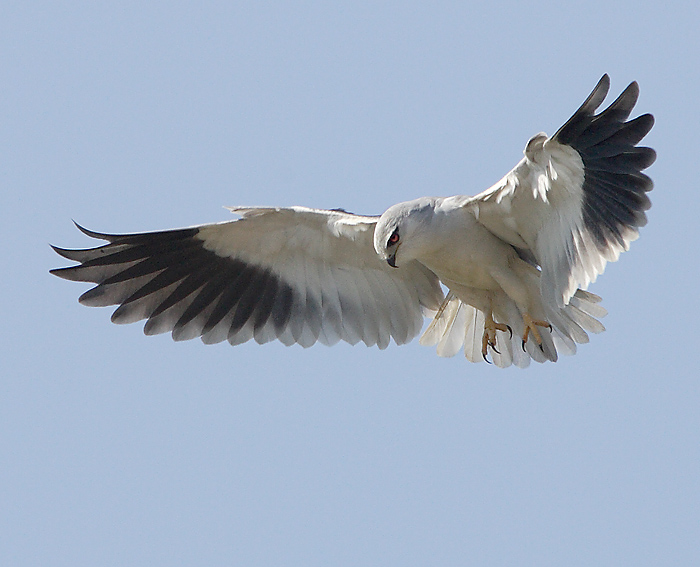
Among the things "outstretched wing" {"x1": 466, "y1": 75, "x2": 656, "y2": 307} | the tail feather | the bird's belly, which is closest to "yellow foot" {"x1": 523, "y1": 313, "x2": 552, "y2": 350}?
the tail feather

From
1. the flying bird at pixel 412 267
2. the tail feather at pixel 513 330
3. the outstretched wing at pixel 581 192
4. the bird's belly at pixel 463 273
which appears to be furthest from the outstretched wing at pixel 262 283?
the outstretched wing at pixel 581 192

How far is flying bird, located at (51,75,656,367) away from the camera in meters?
6.05

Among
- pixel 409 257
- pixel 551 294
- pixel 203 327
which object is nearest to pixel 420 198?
pixel 409 257

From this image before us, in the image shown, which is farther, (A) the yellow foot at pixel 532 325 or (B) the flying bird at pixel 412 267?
(A) the yellow foot at pixel 532 325

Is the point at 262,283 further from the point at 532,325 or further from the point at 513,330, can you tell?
the point at 532,325

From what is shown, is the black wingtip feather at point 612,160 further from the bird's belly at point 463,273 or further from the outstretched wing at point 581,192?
the bird's belly at point 463,273

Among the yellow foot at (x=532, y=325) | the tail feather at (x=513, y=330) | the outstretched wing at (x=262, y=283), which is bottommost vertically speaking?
the yellow foot at (x=532, y=325)

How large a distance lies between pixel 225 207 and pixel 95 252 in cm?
102

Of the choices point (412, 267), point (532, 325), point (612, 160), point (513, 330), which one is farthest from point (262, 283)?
point (612, 160)

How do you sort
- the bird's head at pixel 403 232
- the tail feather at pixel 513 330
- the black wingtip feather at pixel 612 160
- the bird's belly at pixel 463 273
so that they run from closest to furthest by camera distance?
the black wingtip feather at pixel 612 160, the bird's head at pixel 403 232, the bird's belly at pixel 463 273, the tail feather at pixel 513 330

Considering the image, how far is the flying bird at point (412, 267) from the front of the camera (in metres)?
6.05

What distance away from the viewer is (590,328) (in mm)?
7559

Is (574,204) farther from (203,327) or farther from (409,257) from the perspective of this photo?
(203,327)

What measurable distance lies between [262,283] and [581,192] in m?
2.76
